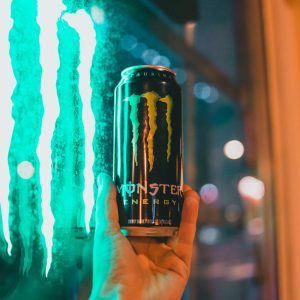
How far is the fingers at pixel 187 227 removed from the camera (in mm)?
756

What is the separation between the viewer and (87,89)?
2.56ft

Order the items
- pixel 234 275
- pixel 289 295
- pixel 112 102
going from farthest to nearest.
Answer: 1. pixel 234 275
2. pixel 289 295
3. pixel 112 102

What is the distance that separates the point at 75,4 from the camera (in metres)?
0.76

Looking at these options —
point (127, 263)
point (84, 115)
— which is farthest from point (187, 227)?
point (84, 115)

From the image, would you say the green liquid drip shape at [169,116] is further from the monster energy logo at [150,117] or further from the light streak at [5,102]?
the light streak at [5,102]

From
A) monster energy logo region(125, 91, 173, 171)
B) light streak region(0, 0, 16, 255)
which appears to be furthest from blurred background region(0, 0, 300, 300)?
monster energy logo region(125, 91, 173, 171)

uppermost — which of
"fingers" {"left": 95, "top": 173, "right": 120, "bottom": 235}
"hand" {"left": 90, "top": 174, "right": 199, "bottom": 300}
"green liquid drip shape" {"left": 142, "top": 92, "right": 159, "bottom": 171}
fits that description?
"green liquid drip shape" {"left": 142, "top": 92, "right": 159, "bottom": 171}

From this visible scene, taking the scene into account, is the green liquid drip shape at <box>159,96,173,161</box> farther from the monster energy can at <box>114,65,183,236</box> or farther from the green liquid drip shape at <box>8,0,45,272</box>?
the green liquid drip shape at <box>8,0,45,272</box>

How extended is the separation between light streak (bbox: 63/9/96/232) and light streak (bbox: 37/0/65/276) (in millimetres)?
40

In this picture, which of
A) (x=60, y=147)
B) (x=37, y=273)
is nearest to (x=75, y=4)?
(x=60, y=147)

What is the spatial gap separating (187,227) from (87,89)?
1.05 ft

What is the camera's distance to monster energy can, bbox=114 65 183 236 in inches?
26.1

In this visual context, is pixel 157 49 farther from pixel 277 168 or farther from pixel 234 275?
→ pixel 234 275

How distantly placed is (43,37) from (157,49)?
0.41 metres
